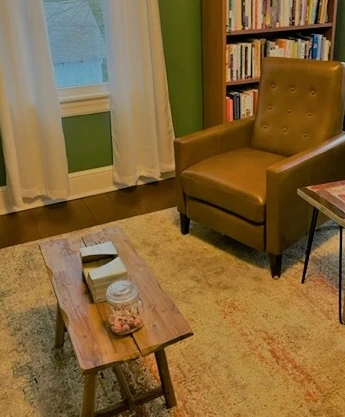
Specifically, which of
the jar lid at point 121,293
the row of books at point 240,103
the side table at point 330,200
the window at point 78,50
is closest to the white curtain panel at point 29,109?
the window at point 78,50

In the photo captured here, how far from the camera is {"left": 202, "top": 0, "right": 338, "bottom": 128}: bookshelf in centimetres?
329

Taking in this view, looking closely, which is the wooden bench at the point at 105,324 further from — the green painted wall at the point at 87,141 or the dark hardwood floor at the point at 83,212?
the green painted wall at the point at 87,141

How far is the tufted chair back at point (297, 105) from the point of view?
267 cm

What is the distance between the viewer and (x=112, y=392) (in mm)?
1868

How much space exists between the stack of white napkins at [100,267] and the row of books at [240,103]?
1.88 meters

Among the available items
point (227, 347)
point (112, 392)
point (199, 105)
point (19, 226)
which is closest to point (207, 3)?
point (199, 105)

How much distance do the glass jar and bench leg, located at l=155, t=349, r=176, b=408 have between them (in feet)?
0.68

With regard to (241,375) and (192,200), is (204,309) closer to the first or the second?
(241,375)

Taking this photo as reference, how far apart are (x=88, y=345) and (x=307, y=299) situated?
1.21 meters

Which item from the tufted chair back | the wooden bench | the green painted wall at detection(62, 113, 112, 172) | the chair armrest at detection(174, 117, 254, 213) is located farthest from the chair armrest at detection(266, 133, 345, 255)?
the green painted wall at detection(62, 113, 112, 172)

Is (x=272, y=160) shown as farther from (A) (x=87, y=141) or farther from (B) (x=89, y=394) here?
(B) (x=89, y=394)

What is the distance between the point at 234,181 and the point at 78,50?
150 cm

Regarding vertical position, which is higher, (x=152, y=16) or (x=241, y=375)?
(x=152, y=16)

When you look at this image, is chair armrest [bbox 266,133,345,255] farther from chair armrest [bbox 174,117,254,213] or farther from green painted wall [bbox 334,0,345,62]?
green painted wall [bbox 334,0,345,62]
